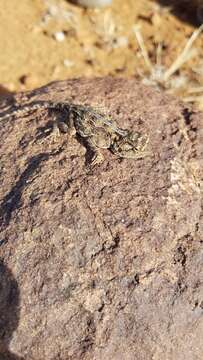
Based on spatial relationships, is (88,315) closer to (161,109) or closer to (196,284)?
(196,284)

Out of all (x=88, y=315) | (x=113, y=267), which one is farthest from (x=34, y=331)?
(x=113, y=267)

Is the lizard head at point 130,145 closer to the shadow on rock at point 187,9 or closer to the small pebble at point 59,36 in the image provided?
the small pebble at point 59,36

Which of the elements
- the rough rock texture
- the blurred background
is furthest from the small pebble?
the rough rock texture

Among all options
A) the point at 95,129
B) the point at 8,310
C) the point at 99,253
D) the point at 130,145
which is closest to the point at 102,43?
the point at 95,129

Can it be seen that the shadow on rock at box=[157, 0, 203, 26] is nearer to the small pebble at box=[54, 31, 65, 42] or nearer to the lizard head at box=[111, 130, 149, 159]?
the small pebble at box=[54, 31, 65, 42]

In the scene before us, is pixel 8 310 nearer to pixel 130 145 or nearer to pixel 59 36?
pixel 130 145
